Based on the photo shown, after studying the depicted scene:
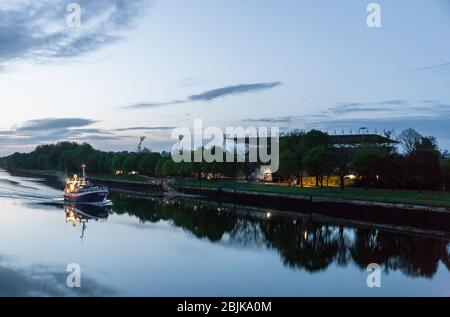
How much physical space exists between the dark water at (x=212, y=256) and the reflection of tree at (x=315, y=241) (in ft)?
0.22

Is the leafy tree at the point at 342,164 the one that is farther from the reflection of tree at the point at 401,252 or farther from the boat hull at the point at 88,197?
the boat hull at the point at 88,197

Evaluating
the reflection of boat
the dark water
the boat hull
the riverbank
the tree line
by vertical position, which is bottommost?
the dark water

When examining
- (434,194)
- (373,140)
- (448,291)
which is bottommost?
(448,291)

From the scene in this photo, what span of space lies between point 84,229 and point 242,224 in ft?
42.7

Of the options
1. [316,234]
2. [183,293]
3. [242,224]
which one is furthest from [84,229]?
[183,293]

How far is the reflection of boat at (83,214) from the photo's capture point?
1799 inches

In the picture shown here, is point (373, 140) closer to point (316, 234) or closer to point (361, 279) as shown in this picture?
point (316, 234)

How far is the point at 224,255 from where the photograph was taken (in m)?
30.6

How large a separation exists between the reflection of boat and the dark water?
20 centimetres

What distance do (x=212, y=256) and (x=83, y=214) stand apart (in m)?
Answer: 26.0

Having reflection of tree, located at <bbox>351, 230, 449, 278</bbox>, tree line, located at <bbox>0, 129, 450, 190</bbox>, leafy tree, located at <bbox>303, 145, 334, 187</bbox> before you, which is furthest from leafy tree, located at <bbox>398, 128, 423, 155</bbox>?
reflection of tree, located at <bbox>351, 230, 449, 278</bbox>

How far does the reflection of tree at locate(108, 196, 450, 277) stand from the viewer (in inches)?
1115

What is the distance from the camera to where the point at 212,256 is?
99.2 feet

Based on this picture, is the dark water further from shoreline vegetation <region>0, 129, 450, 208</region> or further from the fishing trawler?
the fishing trawler
